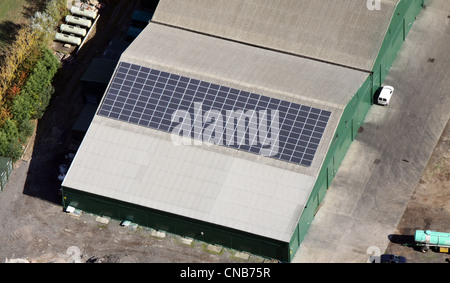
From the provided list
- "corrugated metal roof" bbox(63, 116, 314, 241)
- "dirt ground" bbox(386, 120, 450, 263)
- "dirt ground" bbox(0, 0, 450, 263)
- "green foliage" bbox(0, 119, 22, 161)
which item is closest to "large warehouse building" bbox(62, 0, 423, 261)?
"corrugated metal roof" bbox(63, 116, 314, 241)

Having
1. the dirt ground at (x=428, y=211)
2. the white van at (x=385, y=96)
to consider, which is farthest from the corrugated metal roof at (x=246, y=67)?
the dirt ground at (x=428, y=211)

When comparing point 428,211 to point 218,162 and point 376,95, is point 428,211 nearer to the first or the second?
point 376,95

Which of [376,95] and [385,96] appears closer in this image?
[385,96]

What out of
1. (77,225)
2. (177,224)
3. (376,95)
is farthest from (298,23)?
(77,225)

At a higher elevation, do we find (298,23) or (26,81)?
(298,23)

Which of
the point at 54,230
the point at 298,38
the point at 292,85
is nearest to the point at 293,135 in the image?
the point at 292,85

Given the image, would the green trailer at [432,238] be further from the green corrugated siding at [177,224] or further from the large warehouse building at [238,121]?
the green corrugated siding at [177,224]

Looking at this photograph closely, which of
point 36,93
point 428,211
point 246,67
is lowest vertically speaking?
point 36,93
